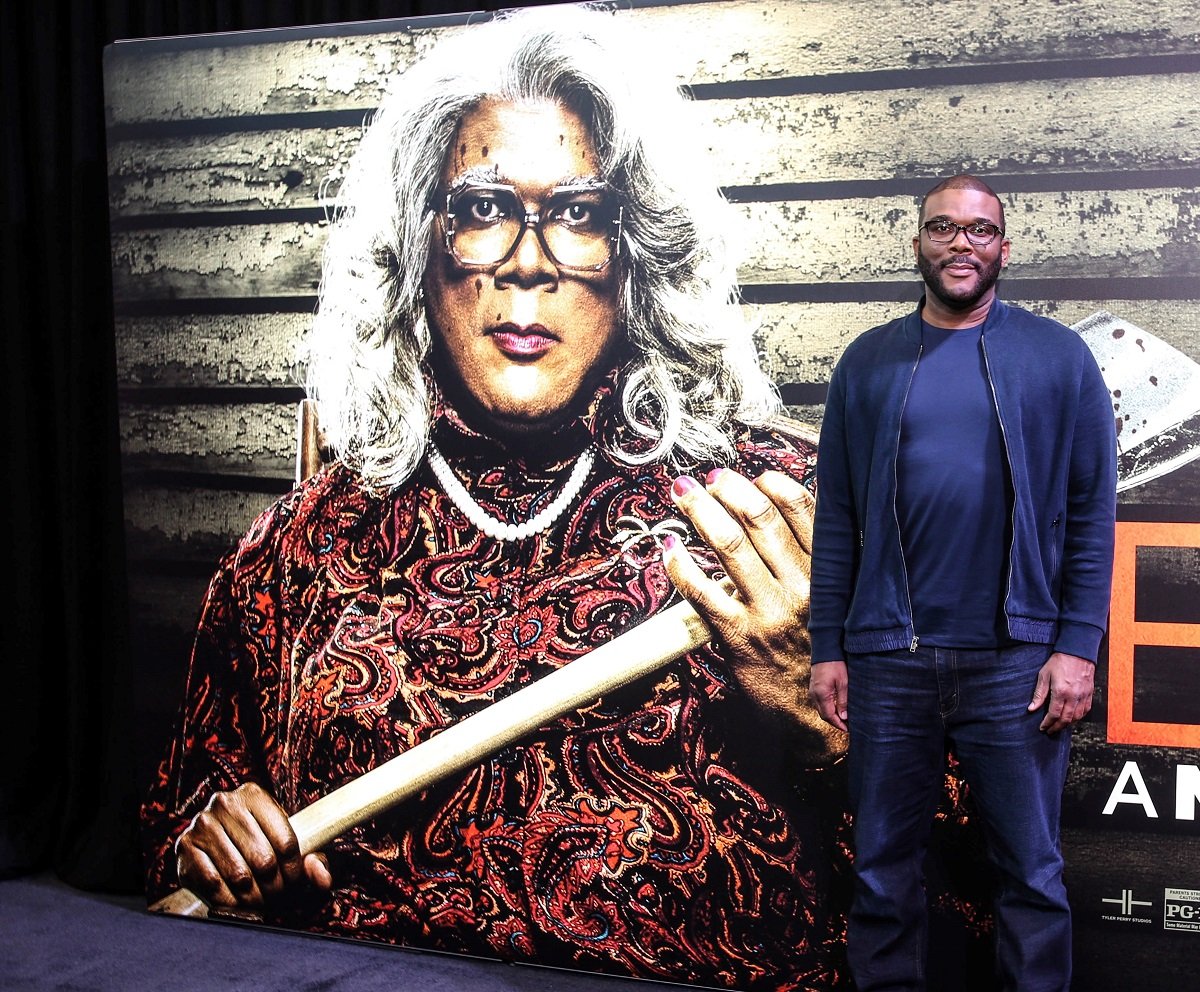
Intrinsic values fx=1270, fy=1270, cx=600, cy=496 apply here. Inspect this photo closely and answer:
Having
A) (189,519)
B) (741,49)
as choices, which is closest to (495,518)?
(189,519)

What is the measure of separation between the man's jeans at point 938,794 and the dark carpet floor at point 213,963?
667mm

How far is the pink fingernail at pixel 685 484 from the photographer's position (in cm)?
263

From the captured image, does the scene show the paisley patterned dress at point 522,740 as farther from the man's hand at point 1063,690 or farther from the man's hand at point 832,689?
the man's hand at point 1063,690

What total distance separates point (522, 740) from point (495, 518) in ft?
1.58

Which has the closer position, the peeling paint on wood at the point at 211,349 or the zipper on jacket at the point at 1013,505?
the zipper on jacket at the point at 1013,505

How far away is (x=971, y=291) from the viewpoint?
207 centimetres

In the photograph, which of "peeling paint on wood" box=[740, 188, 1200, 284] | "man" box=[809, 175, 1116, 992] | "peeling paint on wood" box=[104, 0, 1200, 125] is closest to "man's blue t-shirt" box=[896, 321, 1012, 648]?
"man" box=[809, 175, 1116, 992]

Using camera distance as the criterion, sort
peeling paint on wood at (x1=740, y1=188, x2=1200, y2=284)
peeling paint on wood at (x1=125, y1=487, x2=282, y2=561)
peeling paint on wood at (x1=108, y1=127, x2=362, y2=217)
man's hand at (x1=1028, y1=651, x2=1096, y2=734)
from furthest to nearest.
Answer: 1. peeling paint on wood at (x1=125, y1=487, x2=282, y2=561)
2. peeling paint on wood at (x1=108, y1=127, x2=362, y2=217)
3. peeling paint on wood at (x1=740, y1=188, x2=1200, y2=284)
4. man's hand at (x1=1028, y1=651, x2=1096, y2=734)

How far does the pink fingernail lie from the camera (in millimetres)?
2633

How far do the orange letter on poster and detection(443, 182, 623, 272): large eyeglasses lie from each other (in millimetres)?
1184

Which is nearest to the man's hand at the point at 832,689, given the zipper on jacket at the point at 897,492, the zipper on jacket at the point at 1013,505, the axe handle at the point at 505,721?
the zipper on jacket at the point at 897,492

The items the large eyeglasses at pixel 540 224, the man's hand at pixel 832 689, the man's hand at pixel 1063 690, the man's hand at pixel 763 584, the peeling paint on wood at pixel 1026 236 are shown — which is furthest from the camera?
the large eyeglasses at pixel 540 224

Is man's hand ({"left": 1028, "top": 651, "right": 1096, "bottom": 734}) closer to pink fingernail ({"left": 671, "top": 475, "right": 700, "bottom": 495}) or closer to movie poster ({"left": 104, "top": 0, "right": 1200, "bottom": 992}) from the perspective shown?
movie poster ({"left": 104, "top": 0, "right": 1200, "bottom": 992})

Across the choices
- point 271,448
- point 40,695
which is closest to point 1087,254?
point 271,448
